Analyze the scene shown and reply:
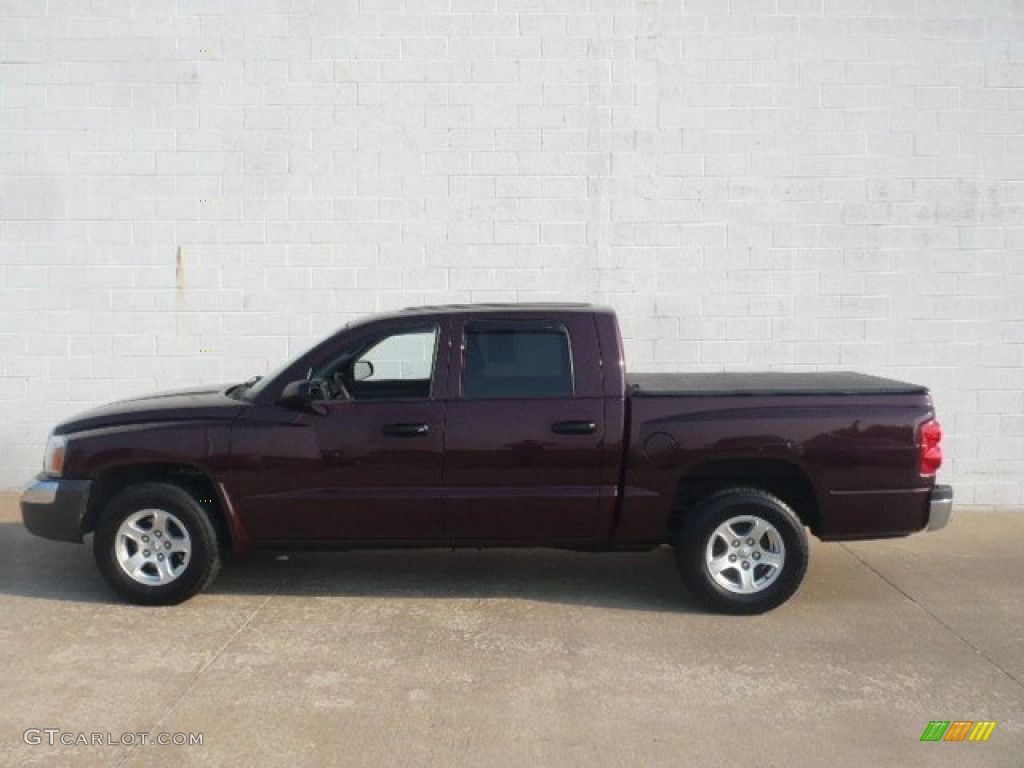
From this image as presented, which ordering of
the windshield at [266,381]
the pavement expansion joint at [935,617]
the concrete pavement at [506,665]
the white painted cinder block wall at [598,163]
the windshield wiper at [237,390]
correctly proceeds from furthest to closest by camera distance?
the white painted cinder block wall at [598,163] → the windshield wiper at [237,390] → the windshield at [266,381] → the pavement expansion joint at [935,617] → the concrete pavement at [506,665]

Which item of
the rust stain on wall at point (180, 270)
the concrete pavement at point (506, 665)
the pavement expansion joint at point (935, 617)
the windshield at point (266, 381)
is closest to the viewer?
the concrete pavement at point (506, 665)

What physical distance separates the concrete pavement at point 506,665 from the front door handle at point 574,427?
1034mm

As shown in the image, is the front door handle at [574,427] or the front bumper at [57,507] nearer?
the front door handle at [574,427]

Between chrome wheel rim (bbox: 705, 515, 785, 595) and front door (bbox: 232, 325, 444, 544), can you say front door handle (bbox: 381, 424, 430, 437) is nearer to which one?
front door (bbox: 232, 325, 444, 544)

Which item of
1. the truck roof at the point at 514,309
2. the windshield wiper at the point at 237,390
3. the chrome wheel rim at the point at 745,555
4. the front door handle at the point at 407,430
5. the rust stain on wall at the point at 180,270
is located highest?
the rust stain on wall at the point at 180,270

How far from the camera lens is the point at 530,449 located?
21.0ft

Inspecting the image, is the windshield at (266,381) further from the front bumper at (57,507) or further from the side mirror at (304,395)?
the front bumper at (57,507)

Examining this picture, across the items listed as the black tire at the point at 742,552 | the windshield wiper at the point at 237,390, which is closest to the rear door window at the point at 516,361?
the black tire at the point at 742,552

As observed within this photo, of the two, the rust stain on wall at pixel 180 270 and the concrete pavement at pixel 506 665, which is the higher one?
the rust stain on wall at pixel 180 270

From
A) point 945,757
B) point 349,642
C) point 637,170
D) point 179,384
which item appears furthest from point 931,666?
point 179,384

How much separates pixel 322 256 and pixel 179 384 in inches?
63.7

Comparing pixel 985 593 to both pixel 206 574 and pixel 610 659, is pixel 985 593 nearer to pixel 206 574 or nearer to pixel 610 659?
pixel 610 659

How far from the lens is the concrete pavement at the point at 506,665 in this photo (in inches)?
Answer: 182

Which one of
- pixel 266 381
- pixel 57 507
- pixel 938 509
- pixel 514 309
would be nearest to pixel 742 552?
pixel 938 509
